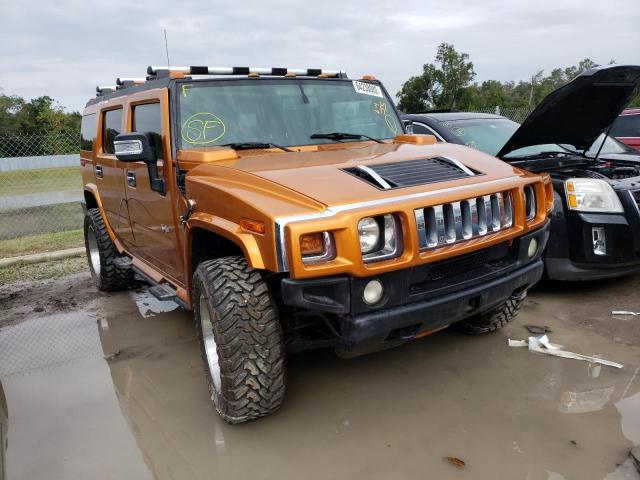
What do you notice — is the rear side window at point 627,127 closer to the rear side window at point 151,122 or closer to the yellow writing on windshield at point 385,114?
the yellow writing on windshield at point 385,114

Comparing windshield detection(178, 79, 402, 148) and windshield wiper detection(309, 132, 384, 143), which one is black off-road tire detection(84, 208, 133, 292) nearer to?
windshield detection(178, 79, 402, 148)

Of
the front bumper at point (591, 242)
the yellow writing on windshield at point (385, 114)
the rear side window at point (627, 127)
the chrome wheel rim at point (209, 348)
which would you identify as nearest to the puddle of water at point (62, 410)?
the chrome wheel rim at point (209, 348)

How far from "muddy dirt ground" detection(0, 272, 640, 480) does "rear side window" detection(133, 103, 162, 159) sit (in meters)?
1.54

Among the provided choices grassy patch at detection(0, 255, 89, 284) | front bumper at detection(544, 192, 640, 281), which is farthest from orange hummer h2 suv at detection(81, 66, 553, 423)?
grassy patch at detection(0, 255, 89, 284)

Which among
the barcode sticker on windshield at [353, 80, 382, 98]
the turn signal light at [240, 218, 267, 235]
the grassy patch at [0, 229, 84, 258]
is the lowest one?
the grassy patch at [0, 229, 84, 258]

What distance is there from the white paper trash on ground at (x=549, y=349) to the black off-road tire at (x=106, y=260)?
3.44 meters

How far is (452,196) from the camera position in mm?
2756

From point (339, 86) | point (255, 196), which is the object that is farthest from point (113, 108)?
point (255, 196)

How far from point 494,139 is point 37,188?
8725mm

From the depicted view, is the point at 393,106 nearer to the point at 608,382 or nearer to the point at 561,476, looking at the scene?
the point at 608,382

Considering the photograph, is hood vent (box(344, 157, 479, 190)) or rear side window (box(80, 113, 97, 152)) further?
rear side window (box(80, 113, 97, 152))

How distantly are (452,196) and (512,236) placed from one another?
0.50 m

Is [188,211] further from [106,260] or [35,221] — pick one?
[35,221]

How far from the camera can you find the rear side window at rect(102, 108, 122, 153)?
4.75 m
